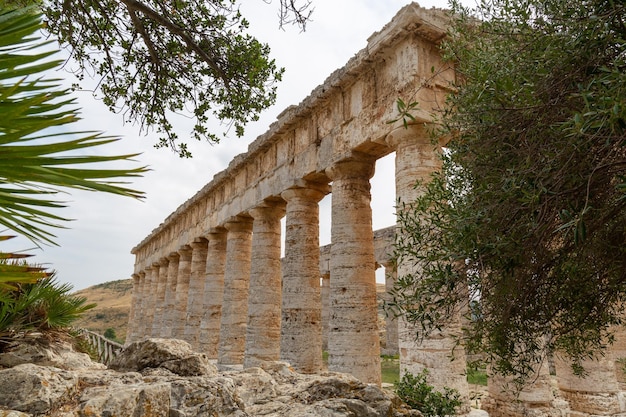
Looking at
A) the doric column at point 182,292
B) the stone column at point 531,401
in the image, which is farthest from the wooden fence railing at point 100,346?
the stone column at point 531,401

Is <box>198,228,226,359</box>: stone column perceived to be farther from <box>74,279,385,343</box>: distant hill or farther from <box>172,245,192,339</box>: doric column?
<box>74,279,385,343</box>: distant hill

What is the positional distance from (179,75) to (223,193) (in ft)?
32.9

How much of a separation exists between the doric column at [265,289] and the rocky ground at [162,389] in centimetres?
753

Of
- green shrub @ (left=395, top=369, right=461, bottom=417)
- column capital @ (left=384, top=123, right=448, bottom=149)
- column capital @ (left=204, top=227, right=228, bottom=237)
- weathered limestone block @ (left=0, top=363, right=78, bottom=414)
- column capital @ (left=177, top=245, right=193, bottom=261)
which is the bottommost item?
green shrub @ (left=395, top=369, right=461, bottom=417)

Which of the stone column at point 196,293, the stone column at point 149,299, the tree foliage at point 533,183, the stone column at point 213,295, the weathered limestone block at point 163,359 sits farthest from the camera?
the stone column at point 149,299

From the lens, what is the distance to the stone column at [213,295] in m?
16.0

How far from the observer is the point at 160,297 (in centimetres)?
2580

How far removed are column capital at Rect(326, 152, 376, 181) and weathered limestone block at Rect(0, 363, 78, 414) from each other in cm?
777

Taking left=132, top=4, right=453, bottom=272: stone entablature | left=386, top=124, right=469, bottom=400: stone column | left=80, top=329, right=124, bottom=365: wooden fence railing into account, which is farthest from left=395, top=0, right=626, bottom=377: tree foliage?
left=80, top=329, right=124, bottom=365: wooden fence railing

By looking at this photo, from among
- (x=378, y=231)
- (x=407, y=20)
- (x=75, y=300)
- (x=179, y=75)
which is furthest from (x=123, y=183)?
(x=378, y=231)

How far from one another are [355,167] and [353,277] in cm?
254

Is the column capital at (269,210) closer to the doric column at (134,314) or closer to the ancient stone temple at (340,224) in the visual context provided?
the ancient stone temple at (340,224)

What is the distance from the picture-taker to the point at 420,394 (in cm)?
584

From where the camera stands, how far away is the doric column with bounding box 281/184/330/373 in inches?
413
